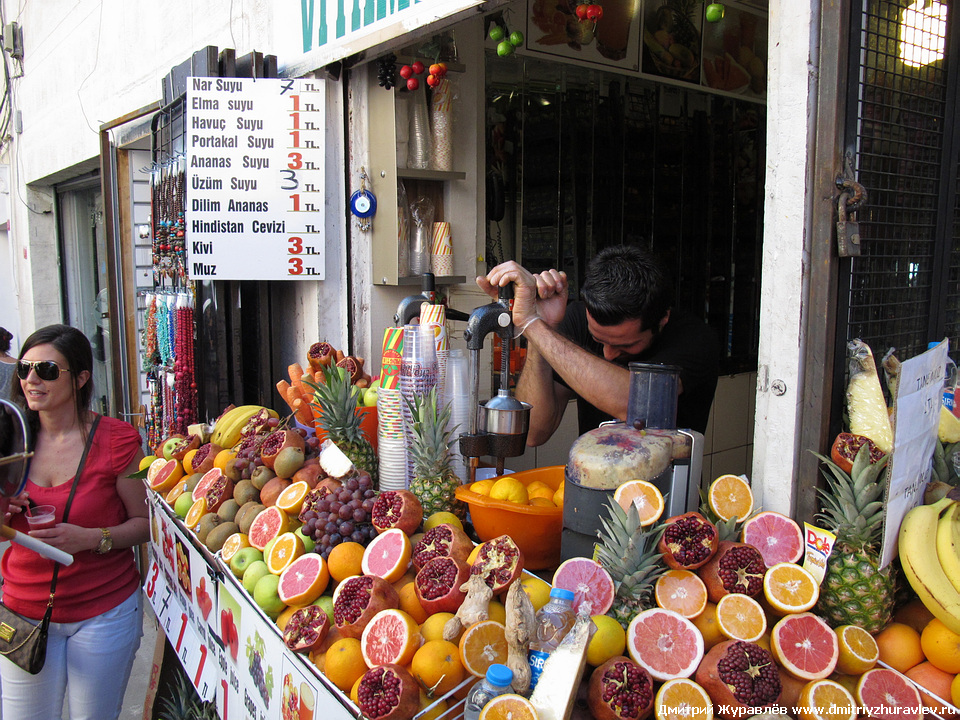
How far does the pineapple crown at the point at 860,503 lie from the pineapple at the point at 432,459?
1.29 metres

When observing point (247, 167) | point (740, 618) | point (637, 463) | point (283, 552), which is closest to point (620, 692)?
point (740, 618)

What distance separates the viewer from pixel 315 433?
3359 mm

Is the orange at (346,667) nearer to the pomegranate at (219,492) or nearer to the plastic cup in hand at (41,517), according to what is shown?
the pomegranate at (219,492)

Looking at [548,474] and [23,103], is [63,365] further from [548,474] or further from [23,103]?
[23,103]

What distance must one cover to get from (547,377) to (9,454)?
2.33 metres

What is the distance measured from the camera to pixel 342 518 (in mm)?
2504

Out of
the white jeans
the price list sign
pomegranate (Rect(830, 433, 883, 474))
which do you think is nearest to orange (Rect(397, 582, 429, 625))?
pomegranate (Rect(830, 433, 883, 474))

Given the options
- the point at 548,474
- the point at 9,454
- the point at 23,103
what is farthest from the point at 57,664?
the point at 23,103

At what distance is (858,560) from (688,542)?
426 millimetres

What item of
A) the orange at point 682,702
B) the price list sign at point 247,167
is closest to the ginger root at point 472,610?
the orange at point 682,702

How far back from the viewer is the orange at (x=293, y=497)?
276 cm

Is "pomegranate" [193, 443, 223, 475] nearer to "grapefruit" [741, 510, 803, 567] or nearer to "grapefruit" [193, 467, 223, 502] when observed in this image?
"grapefruit" [193, 467, 223, 502]

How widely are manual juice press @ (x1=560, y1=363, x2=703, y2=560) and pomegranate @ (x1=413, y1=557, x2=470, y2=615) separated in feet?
1.11

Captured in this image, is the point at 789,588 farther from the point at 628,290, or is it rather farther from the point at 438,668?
the point at 628,290
